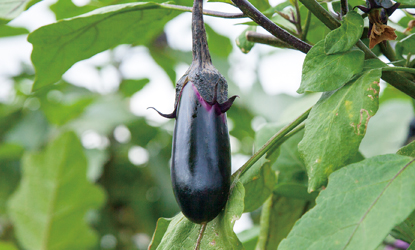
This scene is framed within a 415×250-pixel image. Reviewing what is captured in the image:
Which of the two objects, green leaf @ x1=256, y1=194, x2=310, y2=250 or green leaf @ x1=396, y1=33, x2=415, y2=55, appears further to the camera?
A: green leaf @ x1=256, y1=194, x2=310, y2=250

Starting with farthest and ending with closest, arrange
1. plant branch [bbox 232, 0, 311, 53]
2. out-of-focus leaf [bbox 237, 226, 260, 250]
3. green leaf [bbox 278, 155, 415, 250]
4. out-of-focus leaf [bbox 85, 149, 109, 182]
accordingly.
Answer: out-of-focus leaf [bbox 85, 149, 109, 182] < out-of-focus leaf [bbox 237, 226, 260, 250] < plant branch [bbox 232, 0, 311, 53] < green leaf [bbox 278, 155, 415, 250]

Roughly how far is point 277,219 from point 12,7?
1.56ft

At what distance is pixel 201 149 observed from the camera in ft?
1.31

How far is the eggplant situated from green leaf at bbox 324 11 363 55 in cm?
11

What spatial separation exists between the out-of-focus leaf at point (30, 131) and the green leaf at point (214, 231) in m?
1.26

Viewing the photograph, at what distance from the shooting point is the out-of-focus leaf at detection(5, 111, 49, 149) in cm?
159

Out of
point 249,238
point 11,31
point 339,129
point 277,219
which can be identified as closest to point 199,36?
point 339,129

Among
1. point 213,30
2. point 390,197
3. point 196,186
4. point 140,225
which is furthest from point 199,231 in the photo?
point 213,30

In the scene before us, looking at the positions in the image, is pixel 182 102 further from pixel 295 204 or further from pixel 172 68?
pixel 172 68

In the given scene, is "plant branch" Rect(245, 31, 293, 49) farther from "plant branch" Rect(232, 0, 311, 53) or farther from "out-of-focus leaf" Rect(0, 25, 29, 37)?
"out-of-focus leaf" Rect(0, 25, 29, 37)

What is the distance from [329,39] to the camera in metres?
0.40

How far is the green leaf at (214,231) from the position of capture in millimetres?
402

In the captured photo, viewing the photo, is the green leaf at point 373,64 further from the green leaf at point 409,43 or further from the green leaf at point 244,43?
the green leaf at point 244,43

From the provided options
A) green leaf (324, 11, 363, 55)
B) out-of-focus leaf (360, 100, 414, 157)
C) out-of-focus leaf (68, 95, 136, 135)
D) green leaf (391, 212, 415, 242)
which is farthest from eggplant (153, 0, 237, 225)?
out-of-focus leaf (68, 95, 136, 135)
